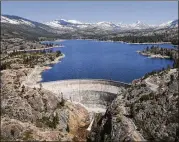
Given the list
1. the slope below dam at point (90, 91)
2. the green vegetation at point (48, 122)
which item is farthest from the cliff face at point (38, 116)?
the slope below dam at point (90, 91)

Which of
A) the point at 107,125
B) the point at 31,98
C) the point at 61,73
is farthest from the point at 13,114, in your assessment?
the point at 61,73

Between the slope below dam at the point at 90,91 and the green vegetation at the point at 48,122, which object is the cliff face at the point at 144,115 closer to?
the green vegetation at the point at 48,122

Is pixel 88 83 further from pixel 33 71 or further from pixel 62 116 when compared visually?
pixel 33 71

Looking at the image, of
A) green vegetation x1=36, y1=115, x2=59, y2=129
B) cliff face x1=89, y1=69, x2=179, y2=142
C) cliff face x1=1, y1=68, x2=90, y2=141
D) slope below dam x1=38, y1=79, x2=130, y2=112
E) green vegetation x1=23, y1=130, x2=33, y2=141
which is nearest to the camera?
cliff face x1=89, y1=69, x2=179, y2=142

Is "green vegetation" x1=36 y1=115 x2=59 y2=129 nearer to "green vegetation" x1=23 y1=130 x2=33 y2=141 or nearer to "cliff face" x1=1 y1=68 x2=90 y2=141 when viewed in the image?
"cliff face" x1=1 y1=68 x2=90 y2=141

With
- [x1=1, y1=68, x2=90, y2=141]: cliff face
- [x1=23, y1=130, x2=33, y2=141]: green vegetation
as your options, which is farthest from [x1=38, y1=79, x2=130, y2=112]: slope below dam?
[x1=23, y1=130, x2=33, y2=141]: green vegetation

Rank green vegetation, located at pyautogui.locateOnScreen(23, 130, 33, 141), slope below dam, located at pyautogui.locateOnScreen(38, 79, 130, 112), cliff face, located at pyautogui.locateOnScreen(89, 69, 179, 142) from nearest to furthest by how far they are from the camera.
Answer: cliff face, located at pyautogui.locateOnScreen(89, 69, 179, 142)
green vegetation, located at pyautogui.locateOnScreen(23, 130, 33, 141)
slope below dam, located at pyautogui.locateOnScreen(38, 79, 130, 112)

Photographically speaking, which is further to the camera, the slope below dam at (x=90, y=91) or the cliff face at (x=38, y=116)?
the slope below dam at (x=90, y=91)
